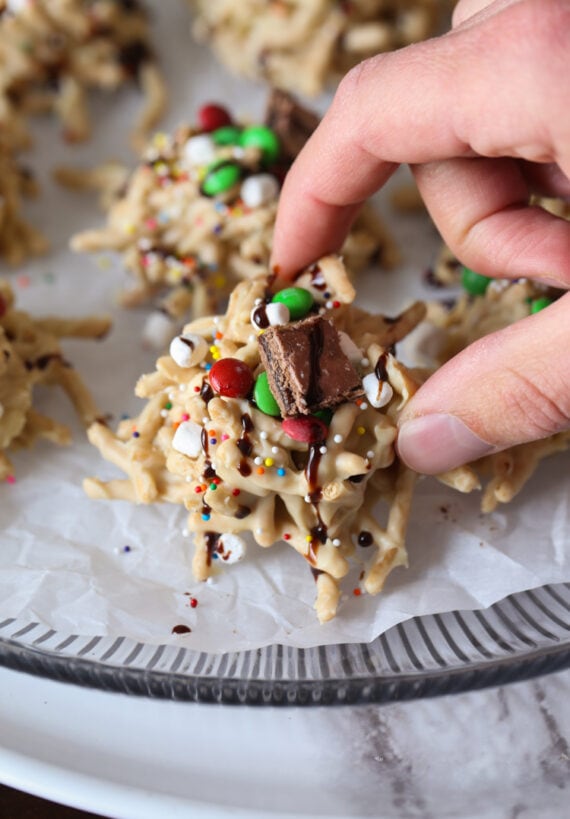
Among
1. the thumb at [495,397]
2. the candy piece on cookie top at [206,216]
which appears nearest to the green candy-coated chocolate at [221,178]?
the candy piece on cookie top at [206,216]

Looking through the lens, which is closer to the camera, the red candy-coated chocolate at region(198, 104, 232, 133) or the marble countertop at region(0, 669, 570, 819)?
the marble countertop at region(0, 669, 570, 819)

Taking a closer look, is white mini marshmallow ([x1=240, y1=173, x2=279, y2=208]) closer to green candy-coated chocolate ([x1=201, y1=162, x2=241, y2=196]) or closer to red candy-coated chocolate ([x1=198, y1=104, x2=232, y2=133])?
green candy-coated chocolate ([x1=201, y1=162, x2=241, y2=196])

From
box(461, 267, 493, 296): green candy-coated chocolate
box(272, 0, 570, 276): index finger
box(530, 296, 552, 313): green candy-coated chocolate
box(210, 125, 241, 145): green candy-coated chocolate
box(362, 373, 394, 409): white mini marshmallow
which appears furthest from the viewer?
box(210, 125, 241, 145): green candy-coated chocolate

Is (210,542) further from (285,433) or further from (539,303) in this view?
(539,303)

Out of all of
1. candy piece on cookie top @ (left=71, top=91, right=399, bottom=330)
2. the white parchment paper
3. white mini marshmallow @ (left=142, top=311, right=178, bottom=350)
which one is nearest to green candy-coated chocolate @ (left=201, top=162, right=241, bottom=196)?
candy piece on cookie top @ (left=71, top=91, right=399, bottom=330)

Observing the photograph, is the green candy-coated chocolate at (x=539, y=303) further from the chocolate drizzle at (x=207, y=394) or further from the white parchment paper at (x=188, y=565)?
the chocolate drizzle at (x=207, y=394)

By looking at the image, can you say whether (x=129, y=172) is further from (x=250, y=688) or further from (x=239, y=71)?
(x=250, y=688)

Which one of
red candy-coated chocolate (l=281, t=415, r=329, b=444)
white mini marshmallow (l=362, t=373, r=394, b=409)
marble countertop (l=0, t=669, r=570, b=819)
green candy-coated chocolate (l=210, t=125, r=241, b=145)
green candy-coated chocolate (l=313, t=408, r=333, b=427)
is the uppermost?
green candy-coated chocolate (l=210, t=125, r=241, b=145)

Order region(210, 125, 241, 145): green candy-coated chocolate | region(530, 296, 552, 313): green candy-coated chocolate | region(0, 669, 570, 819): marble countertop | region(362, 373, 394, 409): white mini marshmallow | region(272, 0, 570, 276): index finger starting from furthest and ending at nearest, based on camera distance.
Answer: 1. region(210, 125, 241, 145): green candy-coated chocolate
2. region(530, 296, 552, 313): green candy-coated chocolate
3. region(362, 373, 394, 409): white mini marshmallow
4. region(0, 669, 570, 819): marble countertop
5. region(272, 0, 570, 276): index finger
